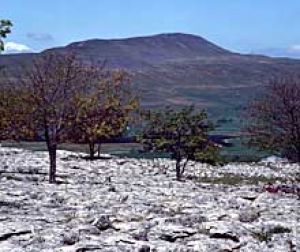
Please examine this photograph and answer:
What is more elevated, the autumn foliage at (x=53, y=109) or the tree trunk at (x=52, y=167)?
the autumn foliage at (x=53, y=109)

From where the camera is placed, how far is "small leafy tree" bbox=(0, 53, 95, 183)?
44.3 meters

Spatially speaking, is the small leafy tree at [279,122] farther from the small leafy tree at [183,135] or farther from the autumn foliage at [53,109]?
the autumn foliage at [53,109]

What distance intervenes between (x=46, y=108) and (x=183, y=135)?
12742 millimetres

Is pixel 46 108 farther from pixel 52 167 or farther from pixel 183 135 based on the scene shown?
pixel 183 135

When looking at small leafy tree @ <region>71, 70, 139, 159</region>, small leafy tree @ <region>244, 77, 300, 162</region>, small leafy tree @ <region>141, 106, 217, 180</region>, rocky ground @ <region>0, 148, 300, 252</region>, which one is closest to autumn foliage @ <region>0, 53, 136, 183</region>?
small leafy tree @ <region>71, 70, 139, 159</region>

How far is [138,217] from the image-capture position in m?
26.5

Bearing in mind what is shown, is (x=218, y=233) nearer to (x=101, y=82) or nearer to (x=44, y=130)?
(x=44, y=130)

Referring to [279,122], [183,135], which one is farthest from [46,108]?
[279,122]

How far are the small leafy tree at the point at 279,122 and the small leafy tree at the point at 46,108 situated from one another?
55.8 ft

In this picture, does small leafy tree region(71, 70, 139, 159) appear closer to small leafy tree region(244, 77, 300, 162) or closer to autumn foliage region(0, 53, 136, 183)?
autumn foliage region(0, 53, 136, 183)

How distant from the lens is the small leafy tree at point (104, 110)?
4672 cm

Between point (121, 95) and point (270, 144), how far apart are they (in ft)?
55.1

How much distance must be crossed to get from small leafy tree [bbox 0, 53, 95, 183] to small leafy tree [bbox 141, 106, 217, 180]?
29.3 ft

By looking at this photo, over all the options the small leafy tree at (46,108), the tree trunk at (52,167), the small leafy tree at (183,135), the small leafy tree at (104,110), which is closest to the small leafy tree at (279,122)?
the small leafy tree at (183,135)
